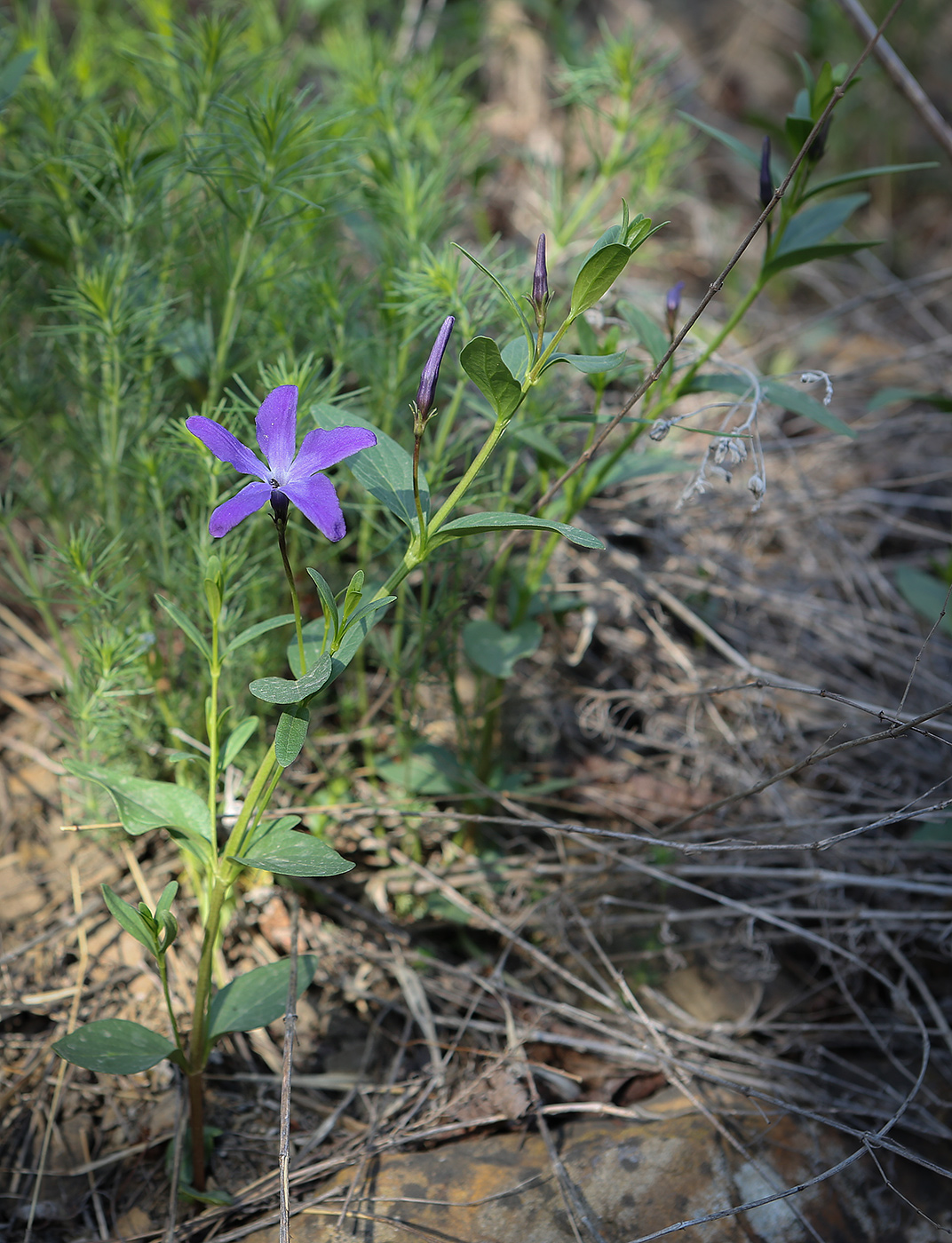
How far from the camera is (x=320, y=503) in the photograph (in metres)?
1.10

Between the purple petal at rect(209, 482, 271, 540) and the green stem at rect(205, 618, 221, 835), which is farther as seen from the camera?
the green stem at rect(205, 618, 221, 835)

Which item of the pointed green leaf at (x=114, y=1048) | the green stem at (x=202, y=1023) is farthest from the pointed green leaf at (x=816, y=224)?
the pointed green leaf at (x=114, y=1048)

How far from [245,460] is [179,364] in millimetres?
871

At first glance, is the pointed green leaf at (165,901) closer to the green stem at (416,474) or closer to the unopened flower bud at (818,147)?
the green stem at (416,474)

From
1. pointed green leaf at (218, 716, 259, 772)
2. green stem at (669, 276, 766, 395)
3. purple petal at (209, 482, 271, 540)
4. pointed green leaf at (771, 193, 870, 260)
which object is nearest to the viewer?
purple petal at (209, 482, 271, 540)

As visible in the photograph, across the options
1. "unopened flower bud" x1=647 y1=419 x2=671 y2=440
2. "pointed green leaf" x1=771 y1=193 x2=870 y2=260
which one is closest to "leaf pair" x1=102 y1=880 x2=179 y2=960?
"unopened flower bud" x1=647 y1=419 x2=671 y2=440

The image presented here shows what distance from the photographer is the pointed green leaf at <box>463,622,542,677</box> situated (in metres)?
1.85

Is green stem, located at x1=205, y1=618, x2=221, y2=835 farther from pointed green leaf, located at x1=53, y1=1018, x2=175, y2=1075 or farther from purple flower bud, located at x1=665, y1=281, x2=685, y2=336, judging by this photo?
purple flower bud, located at x1=665, y1=281, x2=685, y2=336

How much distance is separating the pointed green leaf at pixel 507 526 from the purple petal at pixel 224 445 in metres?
0.27

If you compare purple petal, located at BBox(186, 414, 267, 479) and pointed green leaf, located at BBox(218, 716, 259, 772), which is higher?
purple petal, located at BBox(186, 414, 267, 479)

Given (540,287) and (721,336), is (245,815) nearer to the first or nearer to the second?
(540,287)

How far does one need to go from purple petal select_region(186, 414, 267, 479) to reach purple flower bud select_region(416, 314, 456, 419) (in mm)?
235

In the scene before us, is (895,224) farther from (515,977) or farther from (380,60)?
(515,977)

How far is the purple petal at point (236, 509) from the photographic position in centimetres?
105
